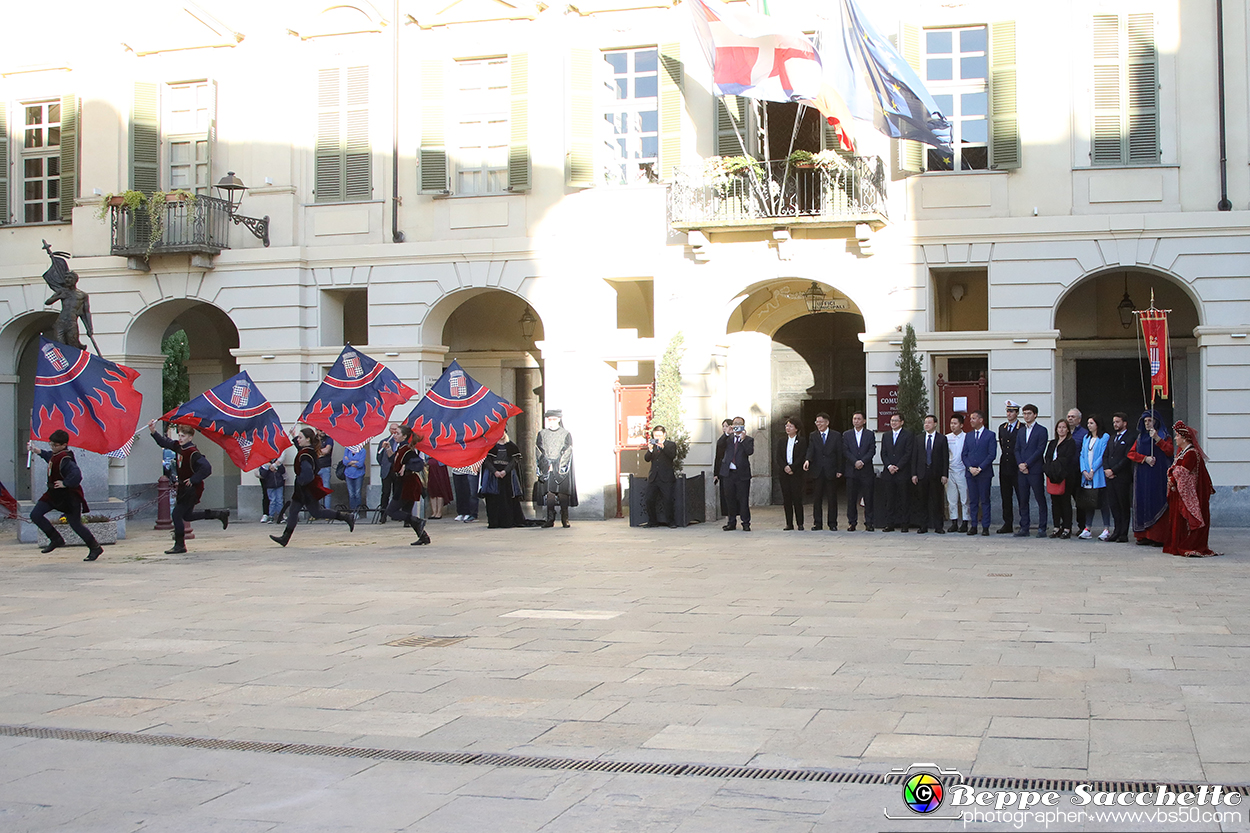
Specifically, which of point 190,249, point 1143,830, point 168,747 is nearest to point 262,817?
point 168,747

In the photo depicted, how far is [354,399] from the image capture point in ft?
59.4

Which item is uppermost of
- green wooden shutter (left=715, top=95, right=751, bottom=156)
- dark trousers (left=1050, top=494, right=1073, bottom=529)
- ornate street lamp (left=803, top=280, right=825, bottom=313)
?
green wooden shutter (left=715, top=95, right=751, bottom=156)

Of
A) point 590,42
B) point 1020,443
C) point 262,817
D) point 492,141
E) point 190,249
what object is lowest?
point 262,817

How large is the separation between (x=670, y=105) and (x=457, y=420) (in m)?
7.14

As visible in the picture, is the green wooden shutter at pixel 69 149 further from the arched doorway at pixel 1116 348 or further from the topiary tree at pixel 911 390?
the arched doorway at pixel 1116 348

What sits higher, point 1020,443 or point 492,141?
point 492,141

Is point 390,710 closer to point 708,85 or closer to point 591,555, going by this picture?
point 591,555

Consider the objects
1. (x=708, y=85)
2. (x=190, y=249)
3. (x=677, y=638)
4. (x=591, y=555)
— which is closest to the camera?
(x=677, y=638)

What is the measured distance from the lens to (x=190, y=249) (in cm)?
2348

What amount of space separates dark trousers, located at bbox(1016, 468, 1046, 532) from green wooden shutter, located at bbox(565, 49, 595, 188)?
8746 mm

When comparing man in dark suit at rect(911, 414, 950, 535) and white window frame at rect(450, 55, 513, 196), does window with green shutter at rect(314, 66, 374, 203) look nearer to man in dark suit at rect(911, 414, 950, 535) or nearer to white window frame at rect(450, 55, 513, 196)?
white window frame at rect(450, 55, 513, 196)

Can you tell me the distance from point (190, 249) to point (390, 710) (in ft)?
59.7

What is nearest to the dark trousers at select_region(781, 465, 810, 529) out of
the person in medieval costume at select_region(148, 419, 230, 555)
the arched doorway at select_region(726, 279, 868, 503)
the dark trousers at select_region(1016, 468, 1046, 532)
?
the dark trousers at select_region(1016, 468, 1046, 532)

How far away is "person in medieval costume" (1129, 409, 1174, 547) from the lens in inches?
640
